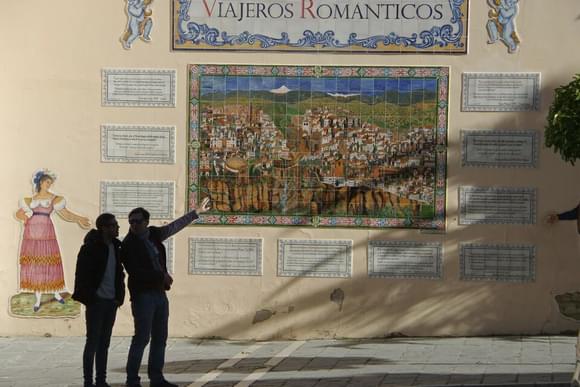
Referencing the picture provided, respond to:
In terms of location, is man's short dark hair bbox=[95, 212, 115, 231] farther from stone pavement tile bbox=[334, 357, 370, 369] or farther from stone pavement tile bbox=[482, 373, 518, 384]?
stone pavement tile bbox=[482, 373, 518, 384]

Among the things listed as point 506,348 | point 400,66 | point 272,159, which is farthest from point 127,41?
point 506,348

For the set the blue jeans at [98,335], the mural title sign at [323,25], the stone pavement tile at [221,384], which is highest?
the mural title sign at [323,25]

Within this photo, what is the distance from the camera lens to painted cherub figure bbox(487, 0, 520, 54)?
13750 mm

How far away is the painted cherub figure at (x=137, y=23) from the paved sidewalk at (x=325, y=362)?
11.6 ft

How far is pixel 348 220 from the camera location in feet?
45.7

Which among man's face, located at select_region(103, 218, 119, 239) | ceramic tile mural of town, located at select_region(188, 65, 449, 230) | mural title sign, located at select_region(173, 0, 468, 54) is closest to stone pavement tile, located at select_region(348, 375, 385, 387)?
man's face, located at select_region(103, 218, 119, 239)

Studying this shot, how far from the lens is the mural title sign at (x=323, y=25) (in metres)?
13.8

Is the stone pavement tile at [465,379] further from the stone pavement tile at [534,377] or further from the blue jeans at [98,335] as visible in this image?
the blue jeans at [98,335]

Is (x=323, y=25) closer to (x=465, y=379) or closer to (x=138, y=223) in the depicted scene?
(x=138, y=223)

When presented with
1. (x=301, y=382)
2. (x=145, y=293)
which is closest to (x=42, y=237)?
(x=145, y=293)

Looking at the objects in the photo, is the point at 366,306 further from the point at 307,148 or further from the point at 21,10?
the point at 21,10

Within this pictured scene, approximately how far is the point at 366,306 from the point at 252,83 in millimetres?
2907

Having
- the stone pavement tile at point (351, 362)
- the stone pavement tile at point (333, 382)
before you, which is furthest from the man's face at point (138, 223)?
the stone pavement tile at point (351, 362)

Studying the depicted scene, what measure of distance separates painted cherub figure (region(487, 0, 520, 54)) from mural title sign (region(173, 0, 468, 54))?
31cm
